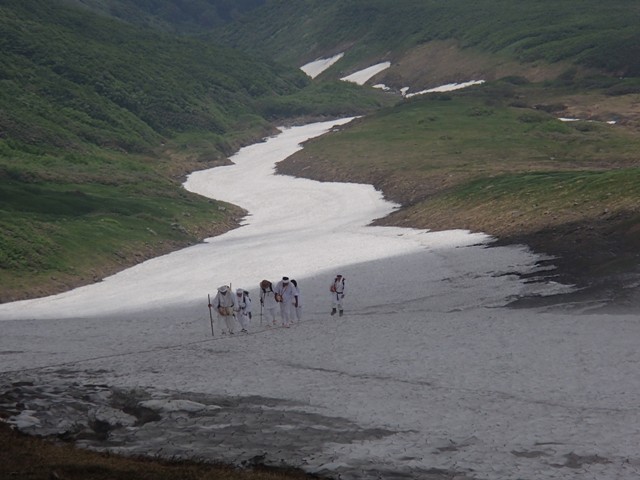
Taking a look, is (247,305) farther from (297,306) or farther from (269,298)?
(297,306)

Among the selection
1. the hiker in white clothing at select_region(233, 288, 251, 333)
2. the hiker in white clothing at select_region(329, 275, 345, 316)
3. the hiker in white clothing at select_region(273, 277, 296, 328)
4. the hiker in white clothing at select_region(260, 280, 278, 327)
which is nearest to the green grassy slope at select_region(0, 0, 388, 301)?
the hiker in white clothing at select_region(233, 288, 251, 333)

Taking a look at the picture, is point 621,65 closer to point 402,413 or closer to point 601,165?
point 601,165

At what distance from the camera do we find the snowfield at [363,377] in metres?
22.8

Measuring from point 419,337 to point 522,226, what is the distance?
2273 cm

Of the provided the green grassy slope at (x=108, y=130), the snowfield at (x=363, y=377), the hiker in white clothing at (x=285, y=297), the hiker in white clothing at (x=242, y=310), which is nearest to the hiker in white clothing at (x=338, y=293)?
the snowfield at (x=363, y=377)

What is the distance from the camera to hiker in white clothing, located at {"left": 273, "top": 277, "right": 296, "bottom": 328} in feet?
131

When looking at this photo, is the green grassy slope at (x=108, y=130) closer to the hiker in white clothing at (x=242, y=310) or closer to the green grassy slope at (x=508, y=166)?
the green grassy slope at (x=508, y=166)

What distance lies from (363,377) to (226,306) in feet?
36.4

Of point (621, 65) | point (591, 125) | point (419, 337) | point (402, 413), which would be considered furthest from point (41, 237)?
point (621, 65)

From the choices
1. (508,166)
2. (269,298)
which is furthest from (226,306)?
(508,166)

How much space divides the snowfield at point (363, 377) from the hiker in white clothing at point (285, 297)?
74 centimetres

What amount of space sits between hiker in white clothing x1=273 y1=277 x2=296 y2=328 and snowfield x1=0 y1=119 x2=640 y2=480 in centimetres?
74

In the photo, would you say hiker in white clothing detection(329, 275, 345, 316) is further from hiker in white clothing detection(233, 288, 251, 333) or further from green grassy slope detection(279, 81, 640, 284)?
green grassy slope detection(279, 81, 640, 284)

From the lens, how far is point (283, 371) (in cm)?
3106
